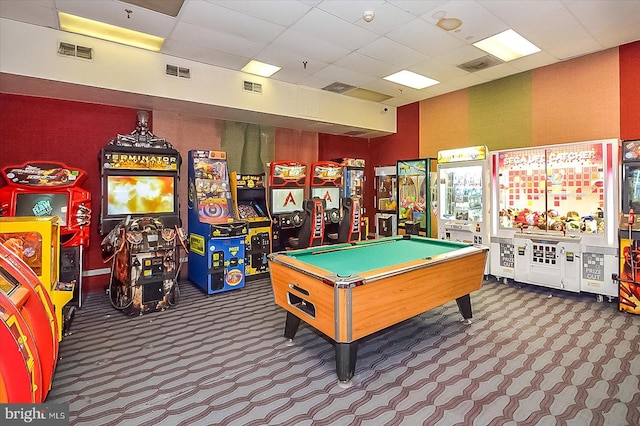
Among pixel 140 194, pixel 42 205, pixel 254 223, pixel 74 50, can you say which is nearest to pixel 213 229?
pixel 254 223

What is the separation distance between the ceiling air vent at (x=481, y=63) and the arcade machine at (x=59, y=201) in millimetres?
5287

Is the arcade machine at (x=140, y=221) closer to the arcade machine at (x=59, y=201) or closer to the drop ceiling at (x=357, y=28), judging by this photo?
the arcade machine at (x=59, y=201)

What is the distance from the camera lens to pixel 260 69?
16.6 ft

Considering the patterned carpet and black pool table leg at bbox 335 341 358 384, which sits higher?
black pool table leg at bbox 335 341 358 384

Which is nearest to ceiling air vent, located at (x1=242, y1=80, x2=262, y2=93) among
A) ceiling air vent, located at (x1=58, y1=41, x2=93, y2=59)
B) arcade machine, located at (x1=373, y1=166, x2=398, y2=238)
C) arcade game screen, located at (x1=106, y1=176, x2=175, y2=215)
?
arcade game screen, located at (x1=106, y1=176, x2=175, y2=215)

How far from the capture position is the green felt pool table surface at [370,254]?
280cm

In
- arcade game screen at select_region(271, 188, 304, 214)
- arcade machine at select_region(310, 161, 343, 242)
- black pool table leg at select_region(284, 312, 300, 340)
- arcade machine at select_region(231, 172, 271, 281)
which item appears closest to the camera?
black pool table leg at select_region(284, 312, 300, 340)

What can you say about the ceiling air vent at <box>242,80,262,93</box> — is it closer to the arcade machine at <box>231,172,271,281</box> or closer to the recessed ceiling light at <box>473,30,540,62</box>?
the arcade machine at <box>231,172,271,281</box>

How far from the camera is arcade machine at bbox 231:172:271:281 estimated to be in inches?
209

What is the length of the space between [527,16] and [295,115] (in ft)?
11.1

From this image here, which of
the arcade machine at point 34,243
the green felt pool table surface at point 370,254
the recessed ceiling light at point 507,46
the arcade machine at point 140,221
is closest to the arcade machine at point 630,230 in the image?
the recessed ceiling light at point 507,46

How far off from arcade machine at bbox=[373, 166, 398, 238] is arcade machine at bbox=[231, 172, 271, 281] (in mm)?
2701

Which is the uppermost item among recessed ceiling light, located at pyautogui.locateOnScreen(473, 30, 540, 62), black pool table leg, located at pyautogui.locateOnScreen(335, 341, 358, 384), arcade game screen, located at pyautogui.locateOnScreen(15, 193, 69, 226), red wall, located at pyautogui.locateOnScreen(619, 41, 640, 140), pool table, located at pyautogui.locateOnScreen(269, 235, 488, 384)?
recessed ceiling light, located at pyautogui.locateOnScreen(473, 30, 540, 62)

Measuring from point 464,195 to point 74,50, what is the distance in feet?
18.2
